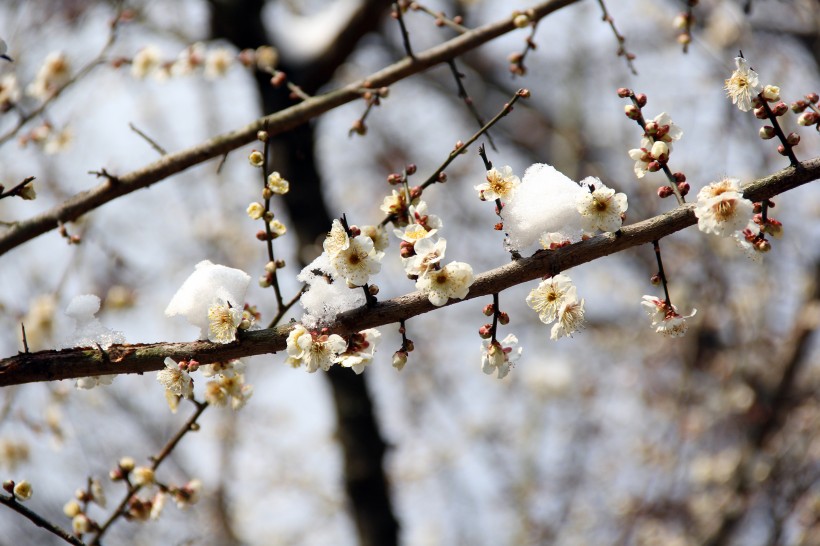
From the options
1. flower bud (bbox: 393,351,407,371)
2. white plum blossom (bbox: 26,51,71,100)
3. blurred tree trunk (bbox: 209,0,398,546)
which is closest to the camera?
flower bud (bbox: 393,351,407,371)

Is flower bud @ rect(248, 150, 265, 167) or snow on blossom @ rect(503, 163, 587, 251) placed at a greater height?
flower bud @ rect(248, 150, 265, 167)

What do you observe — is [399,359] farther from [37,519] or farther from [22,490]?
[22,490]

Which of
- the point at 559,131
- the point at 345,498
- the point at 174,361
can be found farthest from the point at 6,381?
the point at 559,131

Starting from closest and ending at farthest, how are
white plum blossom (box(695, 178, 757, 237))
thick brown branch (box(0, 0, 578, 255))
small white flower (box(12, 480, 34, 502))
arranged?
white plum blossom (box(695, 178, 757, 237)) → small white flower (box(12, 480, 34, 502)) → thick brown branch (box(0, 0, 578, 255))

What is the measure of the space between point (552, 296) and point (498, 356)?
181 millimetres

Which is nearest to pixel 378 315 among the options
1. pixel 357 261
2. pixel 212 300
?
pixel 357 261

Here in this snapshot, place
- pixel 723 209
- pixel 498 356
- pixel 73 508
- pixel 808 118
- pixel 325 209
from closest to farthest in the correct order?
pixel 723 209, pixel 808 118, pixel 498 356, pixel 73 508, pixel 325 209

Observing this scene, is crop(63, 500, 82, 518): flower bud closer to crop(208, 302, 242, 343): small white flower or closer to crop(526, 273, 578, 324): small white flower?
crop(208, 302, 242, 343): small white flower

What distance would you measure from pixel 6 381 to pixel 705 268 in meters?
4.81

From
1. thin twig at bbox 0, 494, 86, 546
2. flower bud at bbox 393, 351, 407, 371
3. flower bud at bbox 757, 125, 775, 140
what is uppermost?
flower bud at bbox 757, 125, 775, 140

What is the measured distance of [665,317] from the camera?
5.46 ft

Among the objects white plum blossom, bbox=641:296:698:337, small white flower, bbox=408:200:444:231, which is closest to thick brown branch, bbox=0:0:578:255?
small white flower, bbox=408:200:444:231

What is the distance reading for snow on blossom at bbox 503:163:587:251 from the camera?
4.99 feet

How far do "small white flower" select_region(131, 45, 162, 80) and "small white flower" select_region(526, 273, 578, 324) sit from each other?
288cm
